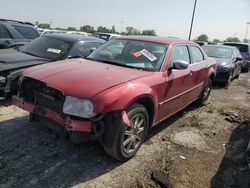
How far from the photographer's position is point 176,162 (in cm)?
391

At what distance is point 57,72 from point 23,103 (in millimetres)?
655

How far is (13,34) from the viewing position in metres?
8.09

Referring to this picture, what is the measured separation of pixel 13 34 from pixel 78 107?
6.00m

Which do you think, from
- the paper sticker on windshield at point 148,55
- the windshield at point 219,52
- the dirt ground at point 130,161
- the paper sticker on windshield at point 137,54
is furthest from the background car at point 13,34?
the windshield at point 219,52

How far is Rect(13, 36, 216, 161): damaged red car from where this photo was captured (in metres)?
3.19

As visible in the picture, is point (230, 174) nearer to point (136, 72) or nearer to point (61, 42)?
point (136, 72)

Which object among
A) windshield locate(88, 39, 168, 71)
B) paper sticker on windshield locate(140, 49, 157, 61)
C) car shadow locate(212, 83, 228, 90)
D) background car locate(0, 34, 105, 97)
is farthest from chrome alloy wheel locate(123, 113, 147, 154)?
car shadow locate(212, 83, 228, 90)

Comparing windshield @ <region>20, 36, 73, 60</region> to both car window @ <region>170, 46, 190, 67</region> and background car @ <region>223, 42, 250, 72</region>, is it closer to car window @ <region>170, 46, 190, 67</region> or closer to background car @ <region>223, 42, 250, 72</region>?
car window @ <region>170, 46, 190, 67</region>

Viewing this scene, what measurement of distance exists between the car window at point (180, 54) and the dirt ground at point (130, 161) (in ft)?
4.38

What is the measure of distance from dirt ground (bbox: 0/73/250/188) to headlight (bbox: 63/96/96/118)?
2.62 feet

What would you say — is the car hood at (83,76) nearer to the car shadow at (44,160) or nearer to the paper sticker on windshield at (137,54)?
the paper sticker on windshield at (137,54)

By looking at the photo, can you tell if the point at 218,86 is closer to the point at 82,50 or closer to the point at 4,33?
the point at 82,50

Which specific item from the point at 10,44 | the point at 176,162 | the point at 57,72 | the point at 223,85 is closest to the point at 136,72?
the point at 57,72

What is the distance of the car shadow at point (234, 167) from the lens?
11.5 feet
